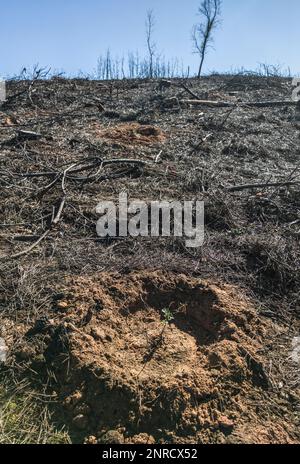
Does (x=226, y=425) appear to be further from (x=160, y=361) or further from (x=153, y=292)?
(x=153, y=292)

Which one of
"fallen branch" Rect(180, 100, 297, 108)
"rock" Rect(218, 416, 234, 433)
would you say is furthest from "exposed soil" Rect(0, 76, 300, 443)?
"fallen branch" Rect(180, 100, 297, 108)

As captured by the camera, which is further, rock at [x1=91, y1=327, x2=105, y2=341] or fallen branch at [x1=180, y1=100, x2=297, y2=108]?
fallen branch at [x1=180, y1=100, x2=297, y2=108]

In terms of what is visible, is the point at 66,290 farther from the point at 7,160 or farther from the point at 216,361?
the point at 7,160

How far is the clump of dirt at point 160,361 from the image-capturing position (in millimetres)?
2199

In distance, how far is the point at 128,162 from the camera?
16.1 feet

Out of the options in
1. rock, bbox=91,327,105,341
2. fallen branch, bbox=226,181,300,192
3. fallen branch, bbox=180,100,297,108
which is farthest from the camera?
fallen branch, bbox=180,100,297,108

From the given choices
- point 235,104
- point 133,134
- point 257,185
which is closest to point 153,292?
point 257,185

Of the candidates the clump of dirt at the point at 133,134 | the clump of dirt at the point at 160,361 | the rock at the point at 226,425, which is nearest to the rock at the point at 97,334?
the clump of dirt at the point at 160,361

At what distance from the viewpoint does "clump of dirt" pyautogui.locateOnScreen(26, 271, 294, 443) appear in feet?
7.22

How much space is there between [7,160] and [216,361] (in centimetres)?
336

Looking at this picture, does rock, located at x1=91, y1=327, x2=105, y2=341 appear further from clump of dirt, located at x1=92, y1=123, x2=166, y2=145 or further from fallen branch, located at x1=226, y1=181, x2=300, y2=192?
clump of dirt, located at x1=92, y1=123, x2=166, y2=145

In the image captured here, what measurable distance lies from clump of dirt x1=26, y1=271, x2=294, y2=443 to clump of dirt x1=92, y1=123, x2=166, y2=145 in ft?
9.72

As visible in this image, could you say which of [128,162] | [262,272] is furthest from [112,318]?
[128,162]

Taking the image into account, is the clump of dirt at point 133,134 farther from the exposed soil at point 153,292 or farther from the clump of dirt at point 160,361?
the clump of dirt at point 160,361
